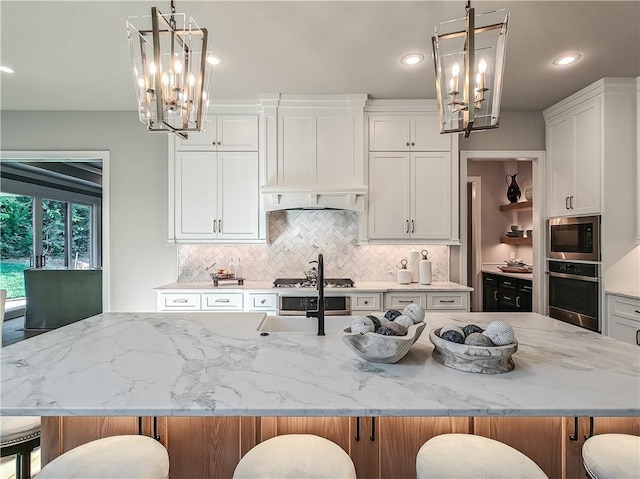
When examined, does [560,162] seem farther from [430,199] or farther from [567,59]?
[430,199]

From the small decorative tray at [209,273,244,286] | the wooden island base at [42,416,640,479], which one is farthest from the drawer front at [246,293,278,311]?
the wooden island base at [42,416,640,479]

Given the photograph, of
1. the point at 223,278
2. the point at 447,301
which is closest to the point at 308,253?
the point at 223,278

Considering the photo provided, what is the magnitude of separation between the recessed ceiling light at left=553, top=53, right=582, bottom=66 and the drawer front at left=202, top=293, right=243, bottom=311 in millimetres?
3274

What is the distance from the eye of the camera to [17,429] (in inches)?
54.4

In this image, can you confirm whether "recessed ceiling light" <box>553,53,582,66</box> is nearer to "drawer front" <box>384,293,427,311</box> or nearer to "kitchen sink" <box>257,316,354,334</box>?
"drawer front" <box>384,293,427,311</box>

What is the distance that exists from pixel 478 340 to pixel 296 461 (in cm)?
70

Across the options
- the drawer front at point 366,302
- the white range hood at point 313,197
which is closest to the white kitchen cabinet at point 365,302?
the drawer front at point 366,302

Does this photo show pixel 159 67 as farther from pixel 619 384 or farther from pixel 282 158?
pixel 282 158

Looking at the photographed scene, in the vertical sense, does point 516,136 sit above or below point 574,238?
above

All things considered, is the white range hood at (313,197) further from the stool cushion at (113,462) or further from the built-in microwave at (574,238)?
the stool cushion at (113,462)

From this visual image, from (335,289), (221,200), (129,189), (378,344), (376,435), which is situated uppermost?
(129,189)

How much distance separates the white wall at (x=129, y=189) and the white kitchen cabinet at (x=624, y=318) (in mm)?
4140

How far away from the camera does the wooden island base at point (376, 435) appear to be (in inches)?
51.9

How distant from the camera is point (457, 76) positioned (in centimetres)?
143
